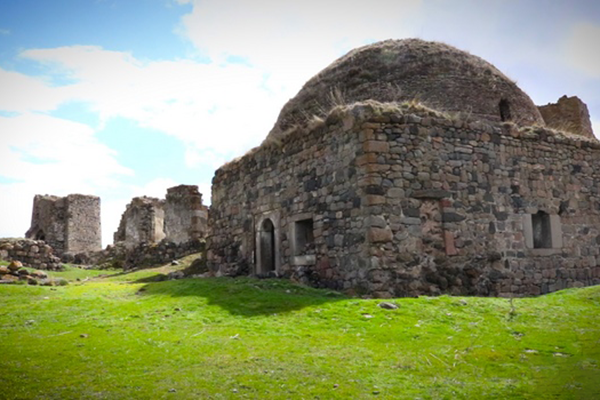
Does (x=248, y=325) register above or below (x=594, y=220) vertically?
below

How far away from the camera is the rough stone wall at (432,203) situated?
1078cm

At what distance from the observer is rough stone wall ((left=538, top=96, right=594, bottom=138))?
53.1 ft

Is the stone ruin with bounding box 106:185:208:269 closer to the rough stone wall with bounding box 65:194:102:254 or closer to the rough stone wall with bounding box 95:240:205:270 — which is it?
the rough stone wall with bounding box 95:240:205:270

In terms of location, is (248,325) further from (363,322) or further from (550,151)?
(550,151)

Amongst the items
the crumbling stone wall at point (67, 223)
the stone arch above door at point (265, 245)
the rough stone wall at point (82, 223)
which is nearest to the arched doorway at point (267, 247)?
the stone arch above door at point (265, 245)

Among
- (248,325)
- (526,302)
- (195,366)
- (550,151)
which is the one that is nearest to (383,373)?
(195,366)

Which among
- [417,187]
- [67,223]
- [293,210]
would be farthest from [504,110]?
[67,223]

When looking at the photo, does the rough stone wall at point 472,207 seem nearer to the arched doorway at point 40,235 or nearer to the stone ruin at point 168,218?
the stone ruin at point 168,218

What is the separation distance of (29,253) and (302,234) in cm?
1212

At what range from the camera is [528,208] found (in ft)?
41.0

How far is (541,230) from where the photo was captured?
42.4 ft

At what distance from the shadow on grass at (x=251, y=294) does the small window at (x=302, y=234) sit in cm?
124

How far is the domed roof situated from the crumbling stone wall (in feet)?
80.1

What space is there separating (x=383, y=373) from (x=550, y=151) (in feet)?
29.9
